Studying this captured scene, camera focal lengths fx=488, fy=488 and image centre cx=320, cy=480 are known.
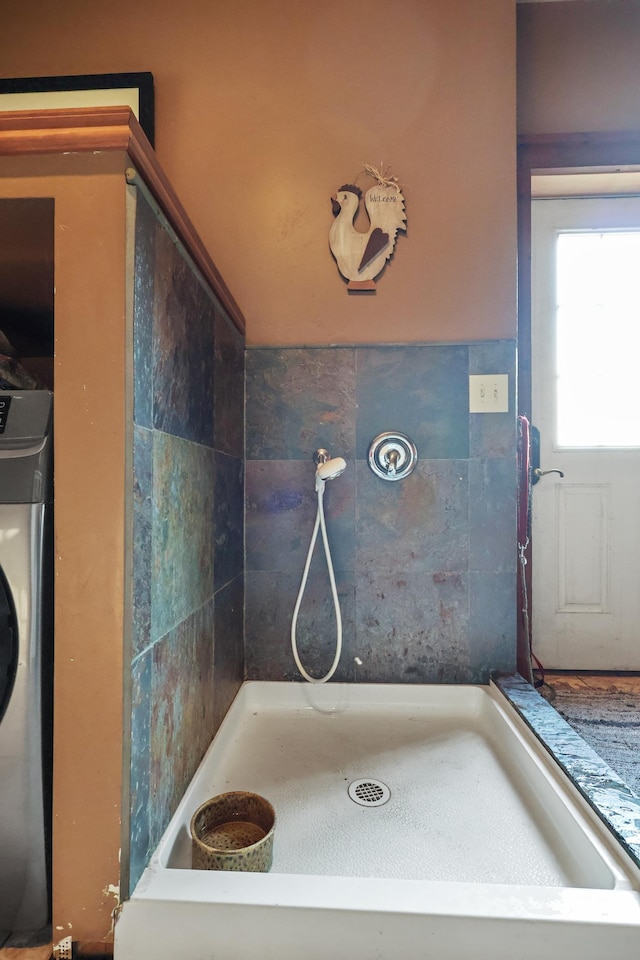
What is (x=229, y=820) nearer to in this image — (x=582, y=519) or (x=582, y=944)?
(x=582, y=944)

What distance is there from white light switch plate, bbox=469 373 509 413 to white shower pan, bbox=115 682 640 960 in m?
0.79

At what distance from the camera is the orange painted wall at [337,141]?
56.2 inches

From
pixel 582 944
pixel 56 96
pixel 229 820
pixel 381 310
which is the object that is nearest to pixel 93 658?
pixel 229 820

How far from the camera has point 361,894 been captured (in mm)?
663

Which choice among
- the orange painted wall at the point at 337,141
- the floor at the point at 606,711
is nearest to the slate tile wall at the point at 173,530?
the orange painted wall at the point at 337,141

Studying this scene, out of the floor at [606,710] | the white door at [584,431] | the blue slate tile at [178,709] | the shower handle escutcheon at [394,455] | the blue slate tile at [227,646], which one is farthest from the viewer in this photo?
the white door at [584,431]

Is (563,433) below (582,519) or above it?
above

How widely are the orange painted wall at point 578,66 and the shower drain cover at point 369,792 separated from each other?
1.98 m

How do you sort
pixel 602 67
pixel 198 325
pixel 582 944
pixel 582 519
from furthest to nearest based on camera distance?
pixel 582 519
pixel 602 67
pixel 198 325
pixel 582 944

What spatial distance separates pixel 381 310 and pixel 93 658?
1.19m

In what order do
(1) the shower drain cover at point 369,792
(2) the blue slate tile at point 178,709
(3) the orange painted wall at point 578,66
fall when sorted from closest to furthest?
(2) the blue slate tile at point 178,709, (1) the shower drain cover at point 369,792, (3) the orange painted wall at point 578,66

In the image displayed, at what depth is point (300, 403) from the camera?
56.6 inches

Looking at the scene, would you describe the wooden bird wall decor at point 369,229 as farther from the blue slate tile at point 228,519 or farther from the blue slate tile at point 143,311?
the blue slate tile at point 143,311

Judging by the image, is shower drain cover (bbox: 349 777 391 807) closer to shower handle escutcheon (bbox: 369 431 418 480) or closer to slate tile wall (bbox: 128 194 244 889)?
slate tile wall (bbox: 128 194 244 889)
